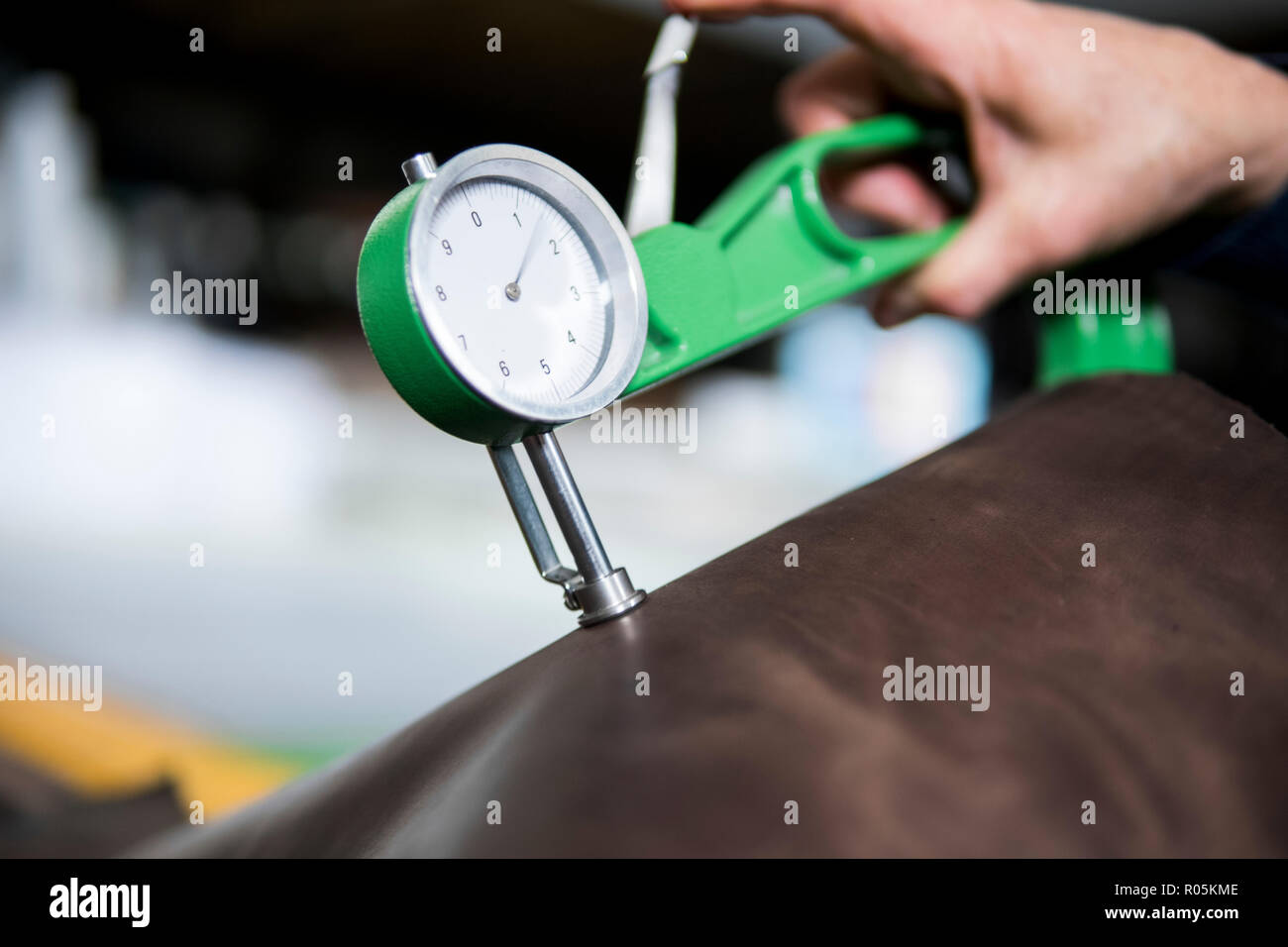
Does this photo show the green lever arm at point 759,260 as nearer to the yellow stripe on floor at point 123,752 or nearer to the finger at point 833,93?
the finger at point 833,93

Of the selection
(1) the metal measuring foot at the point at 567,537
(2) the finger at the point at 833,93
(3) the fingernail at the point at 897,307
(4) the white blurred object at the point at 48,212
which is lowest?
(1) the metal measuring foot at the point at 567,537

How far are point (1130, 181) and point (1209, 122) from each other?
0.19ft

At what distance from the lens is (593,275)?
0.50m

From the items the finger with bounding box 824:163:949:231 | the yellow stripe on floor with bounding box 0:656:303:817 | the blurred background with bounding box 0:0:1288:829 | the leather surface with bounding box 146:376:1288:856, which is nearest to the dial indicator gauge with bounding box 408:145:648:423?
the leather surface with bounding box 146:376:1288:856

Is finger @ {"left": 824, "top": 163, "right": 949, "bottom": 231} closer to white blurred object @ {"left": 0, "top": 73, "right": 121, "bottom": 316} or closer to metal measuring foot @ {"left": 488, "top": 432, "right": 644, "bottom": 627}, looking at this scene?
metal measuring foot @ {"left": 488, "top": 432, "right": 644, "bottom": 627}

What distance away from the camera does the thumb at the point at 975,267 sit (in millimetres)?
685

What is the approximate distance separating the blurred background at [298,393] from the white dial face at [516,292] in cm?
48

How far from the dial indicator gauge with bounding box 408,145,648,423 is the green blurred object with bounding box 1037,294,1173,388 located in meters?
0.41

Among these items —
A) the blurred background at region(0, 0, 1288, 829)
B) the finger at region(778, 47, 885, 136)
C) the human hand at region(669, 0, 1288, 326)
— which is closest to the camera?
the human hand at region(669, 0, 1288, 326)

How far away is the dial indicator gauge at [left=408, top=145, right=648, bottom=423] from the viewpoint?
1.44 ft

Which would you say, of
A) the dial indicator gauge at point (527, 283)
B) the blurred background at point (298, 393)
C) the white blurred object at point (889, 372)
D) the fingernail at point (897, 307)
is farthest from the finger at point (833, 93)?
the white blurred object at point (889, 372)

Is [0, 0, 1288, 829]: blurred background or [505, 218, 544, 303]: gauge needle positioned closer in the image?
[505, 218, 544, 303]: gauge needle

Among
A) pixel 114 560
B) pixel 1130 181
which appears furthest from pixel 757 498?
pixel 1130 181
